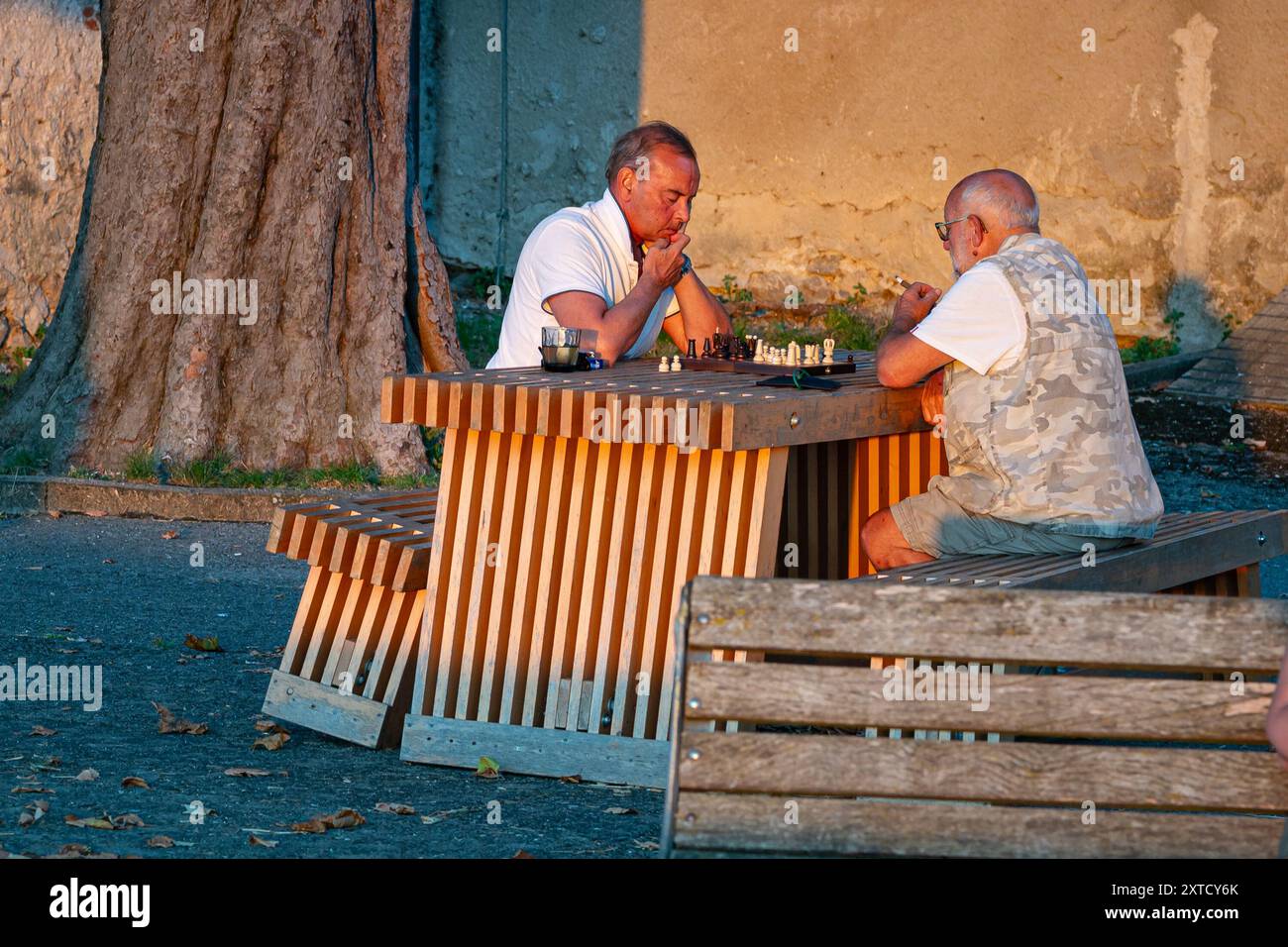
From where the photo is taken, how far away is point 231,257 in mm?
8328

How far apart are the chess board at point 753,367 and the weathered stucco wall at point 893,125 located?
677 centimetres

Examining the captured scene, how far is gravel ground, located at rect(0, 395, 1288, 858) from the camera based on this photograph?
155 inches

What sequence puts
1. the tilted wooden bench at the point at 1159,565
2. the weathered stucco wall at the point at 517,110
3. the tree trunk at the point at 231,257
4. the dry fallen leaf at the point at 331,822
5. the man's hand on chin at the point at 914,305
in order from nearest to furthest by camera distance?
the dry fallen leaf at the point at 331,822 < the tilted wooden bench at the point at 1159,565 < the man's hand on chin at the point at 914,305 < the tree trunk at the point at 231,257 < the weathered stucco wall at the point at 517,110

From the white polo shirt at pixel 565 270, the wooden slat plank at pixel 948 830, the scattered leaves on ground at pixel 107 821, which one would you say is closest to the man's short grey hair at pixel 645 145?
the white polo shirt at pixel 565 270

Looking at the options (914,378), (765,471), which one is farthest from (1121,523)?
(765,471)

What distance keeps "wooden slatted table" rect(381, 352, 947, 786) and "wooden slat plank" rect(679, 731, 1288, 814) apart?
1775mm

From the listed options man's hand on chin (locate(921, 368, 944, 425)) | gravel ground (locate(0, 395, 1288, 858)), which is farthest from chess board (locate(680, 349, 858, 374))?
gravel ground (locate(0, 395, 1288, 858))

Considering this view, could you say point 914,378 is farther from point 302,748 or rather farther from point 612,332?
point 302,748

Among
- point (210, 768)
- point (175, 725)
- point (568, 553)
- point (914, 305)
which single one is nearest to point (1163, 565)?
point (914, 305)

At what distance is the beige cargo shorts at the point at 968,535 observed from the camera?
4.69 metres

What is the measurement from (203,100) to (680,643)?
21.1 feet

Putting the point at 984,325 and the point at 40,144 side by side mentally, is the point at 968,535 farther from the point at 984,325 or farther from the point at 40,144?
the point at 40,144

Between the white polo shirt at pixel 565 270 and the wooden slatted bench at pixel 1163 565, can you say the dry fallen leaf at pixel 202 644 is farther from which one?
the wooden slatted bench at pixel 1163 565

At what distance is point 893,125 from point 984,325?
314 inches
